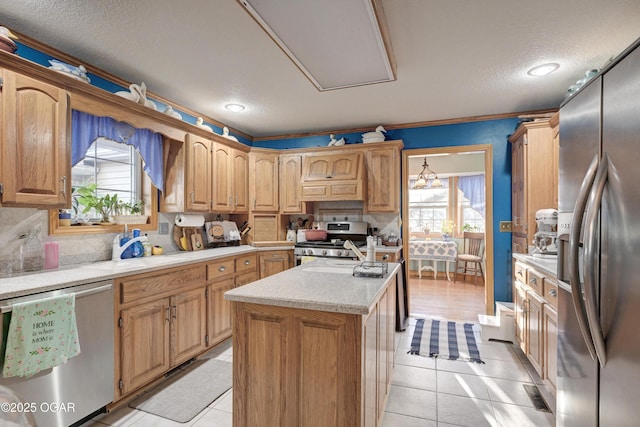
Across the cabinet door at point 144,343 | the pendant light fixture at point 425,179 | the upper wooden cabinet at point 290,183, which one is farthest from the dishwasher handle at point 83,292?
the pendant light fixture at point 425,179

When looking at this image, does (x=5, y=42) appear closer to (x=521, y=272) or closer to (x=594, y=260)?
(x=594, y=260)

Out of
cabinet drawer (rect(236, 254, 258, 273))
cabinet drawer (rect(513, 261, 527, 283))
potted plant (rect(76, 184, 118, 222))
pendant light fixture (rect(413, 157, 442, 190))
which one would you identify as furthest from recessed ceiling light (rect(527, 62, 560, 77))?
potted plant (rect(76, 184, 118, 222))

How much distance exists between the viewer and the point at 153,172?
3.12m

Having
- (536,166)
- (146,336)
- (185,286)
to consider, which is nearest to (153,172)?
(185,286)

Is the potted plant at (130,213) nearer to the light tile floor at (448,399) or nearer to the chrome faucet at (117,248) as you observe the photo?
the chrome faucet at (117,248)

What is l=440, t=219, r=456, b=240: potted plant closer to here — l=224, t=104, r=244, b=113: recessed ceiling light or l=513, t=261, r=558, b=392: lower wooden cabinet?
l=513, t=261, r=558, b=392: lower wooden cabinet

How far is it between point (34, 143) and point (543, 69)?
3876 mm

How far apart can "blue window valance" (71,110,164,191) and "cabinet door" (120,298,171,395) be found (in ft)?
4.17

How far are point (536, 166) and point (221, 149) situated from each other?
11.4 ft

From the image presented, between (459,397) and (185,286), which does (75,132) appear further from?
(459,397)

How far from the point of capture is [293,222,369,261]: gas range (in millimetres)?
4027

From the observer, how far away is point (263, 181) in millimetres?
4441

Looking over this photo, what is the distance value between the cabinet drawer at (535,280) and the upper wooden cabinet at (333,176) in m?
2.03

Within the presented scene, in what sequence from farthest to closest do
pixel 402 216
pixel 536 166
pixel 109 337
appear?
pixel 402 216, pixel 536 166, pixel 109 337
